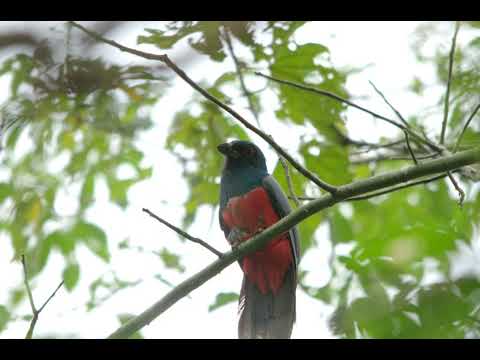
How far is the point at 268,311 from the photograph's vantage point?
4.36 m

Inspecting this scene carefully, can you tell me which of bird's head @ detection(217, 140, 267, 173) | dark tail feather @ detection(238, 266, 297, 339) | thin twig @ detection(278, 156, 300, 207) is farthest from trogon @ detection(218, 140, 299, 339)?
thin twig @ detection(278, 156, 300, 207)

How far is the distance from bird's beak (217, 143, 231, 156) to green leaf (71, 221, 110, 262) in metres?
1.08

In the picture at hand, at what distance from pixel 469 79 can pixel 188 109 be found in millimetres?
2114

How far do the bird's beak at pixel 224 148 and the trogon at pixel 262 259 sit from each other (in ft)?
0.04

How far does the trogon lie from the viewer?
4277 millimetres

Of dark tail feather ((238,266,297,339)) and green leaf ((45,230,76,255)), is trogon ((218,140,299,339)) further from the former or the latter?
green leaf ((45,230,76,255))

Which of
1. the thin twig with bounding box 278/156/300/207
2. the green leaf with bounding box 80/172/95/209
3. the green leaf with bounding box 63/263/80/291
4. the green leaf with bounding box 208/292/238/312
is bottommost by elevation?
the green leaf with bounding box 208/292/238/312

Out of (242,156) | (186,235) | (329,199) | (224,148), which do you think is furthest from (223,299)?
(242,156)

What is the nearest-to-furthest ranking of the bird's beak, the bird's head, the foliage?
the foliage
the bird's beak
the bird's head

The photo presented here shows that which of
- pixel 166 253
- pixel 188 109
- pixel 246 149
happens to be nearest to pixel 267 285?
pixel 246 149

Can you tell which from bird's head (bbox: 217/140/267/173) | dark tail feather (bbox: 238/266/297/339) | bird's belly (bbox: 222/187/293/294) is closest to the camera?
dark tail feather (bbox: 238/266/297/339)

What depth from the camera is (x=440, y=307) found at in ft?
7.59

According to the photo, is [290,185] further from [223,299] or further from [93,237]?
[93,237]
